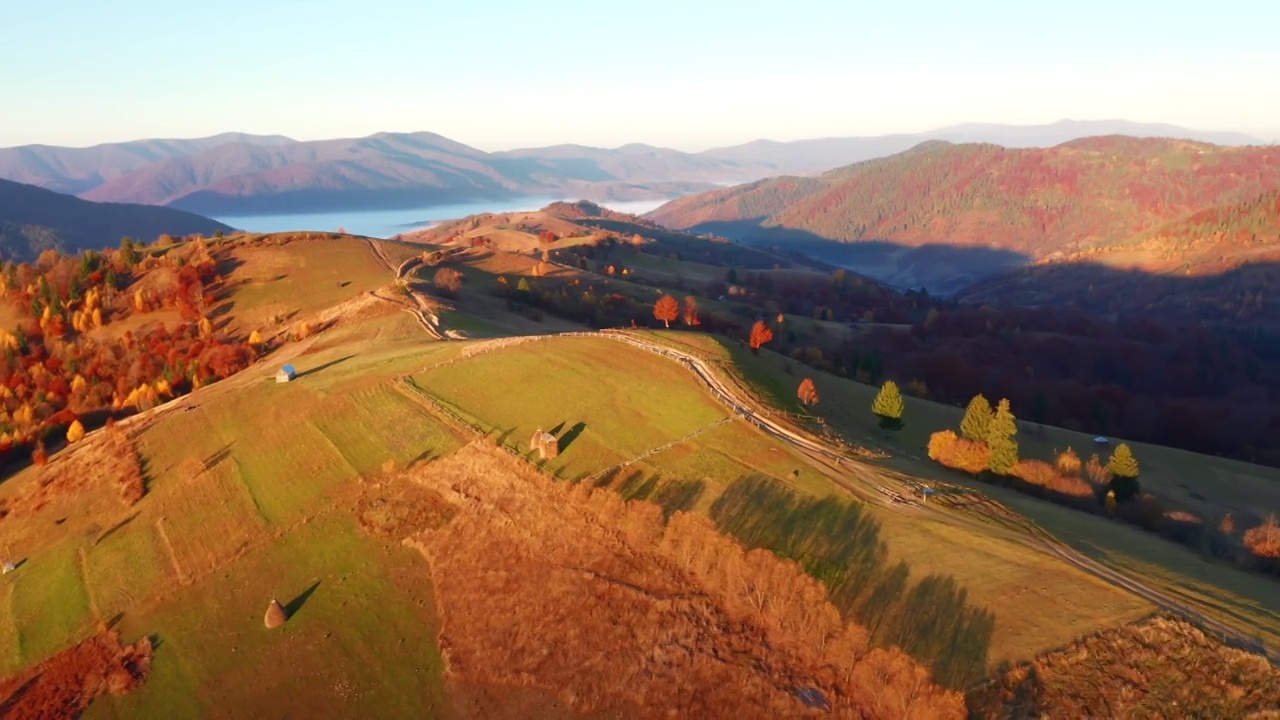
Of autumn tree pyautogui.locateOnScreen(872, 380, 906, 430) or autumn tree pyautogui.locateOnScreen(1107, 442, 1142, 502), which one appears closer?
autumn tree pyautogui.locateOnScreen(1107, 442, 1142, 502)

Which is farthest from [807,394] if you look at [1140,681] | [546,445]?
[1140,681]

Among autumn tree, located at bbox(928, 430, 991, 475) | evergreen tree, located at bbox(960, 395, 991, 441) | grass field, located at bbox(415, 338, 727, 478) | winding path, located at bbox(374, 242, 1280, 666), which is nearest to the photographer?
winding path, located at bbox(374, 242, 1280, 666)

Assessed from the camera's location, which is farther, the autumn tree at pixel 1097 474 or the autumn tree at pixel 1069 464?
the autumn tree at pixel 1097 474

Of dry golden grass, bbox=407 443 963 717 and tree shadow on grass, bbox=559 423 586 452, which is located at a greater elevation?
tree shadow on grass, bbox=559 423 586 452

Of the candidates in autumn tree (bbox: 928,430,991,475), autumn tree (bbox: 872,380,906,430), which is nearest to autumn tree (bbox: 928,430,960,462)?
autumn tree (bbox: 928,430,991,475)

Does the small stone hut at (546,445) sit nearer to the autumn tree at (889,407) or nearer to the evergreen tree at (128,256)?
the autumn tree at (889,407)

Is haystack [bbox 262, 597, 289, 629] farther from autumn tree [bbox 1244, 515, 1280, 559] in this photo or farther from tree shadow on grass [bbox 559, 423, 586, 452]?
autumn tree [bbox 1244, 515, 1280, 559]

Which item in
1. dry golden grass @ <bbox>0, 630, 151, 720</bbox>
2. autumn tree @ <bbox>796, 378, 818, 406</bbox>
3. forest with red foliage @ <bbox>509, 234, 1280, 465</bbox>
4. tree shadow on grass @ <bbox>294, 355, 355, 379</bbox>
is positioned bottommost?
forest with red foliage @ <bbox>509, 234, 1280, 465</bbox>

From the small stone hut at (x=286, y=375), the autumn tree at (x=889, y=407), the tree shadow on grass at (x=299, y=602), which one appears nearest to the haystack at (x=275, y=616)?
the tree shadow on grass at (x=299, y=602)
